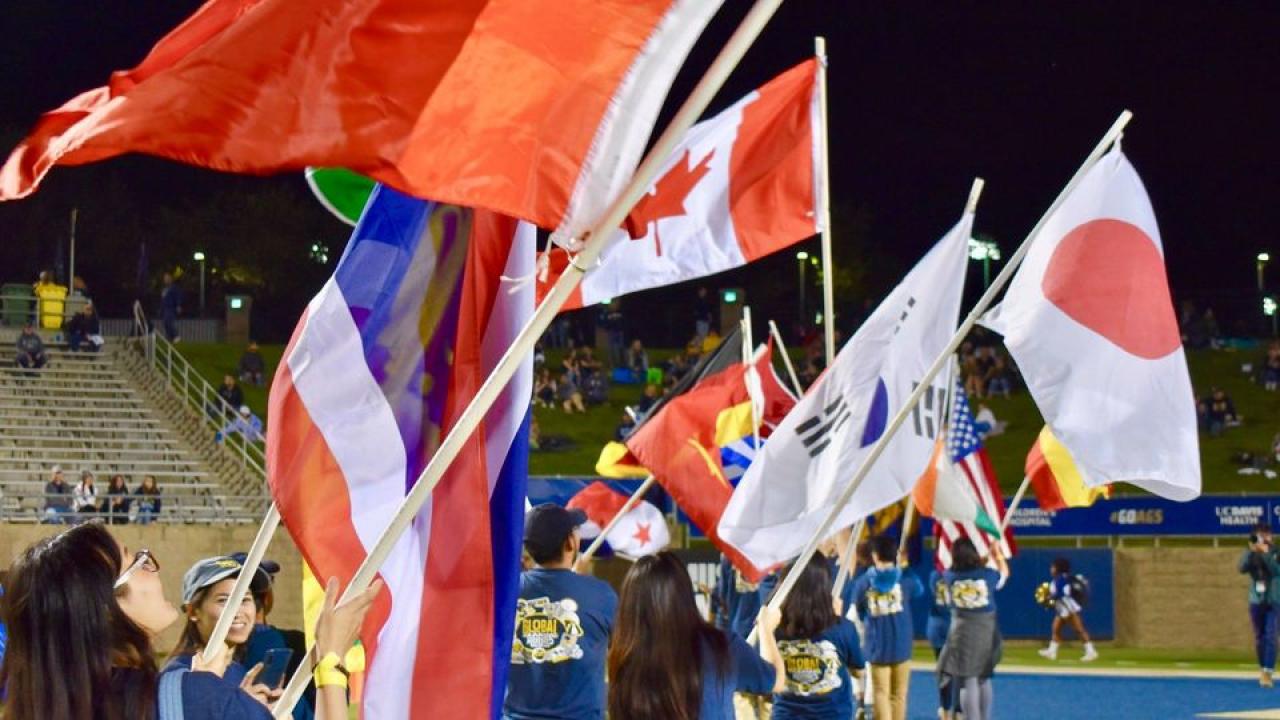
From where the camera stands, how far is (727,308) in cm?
5212

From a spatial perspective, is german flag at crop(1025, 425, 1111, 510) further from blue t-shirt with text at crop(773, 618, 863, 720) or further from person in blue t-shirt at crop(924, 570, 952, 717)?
blue t-shirt with text at crop(773, 618, 863, 720)

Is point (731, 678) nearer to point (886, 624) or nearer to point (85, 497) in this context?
point (886, 624)

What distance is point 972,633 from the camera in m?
15.2

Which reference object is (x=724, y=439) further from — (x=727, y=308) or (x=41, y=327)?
(x=727, y=308)

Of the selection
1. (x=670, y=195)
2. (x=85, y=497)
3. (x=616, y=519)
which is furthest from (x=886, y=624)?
(x=85, y=497)

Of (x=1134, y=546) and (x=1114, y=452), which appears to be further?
(x=1134, y=546)

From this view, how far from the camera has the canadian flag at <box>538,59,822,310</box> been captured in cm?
1062

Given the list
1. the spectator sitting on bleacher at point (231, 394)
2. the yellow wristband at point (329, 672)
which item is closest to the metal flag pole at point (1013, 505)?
the yellow wristband at point (329, 672)

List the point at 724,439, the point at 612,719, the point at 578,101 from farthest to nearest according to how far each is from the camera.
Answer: the point at 724,439 < the point at 612,719 < the point at 578,101

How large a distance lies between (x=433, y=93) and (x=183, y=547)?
25020 mm

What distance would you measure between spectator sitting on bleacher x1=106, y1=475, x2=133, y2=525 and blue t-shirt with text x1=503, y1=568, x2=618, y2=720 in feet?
72.6

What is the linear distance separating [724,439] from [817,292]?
58.4m

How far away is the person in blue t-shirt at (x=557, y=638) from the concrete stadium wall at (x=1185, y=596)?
2535 centimetres

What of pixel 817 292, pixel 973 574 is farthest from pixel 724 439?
pixel 817 292
